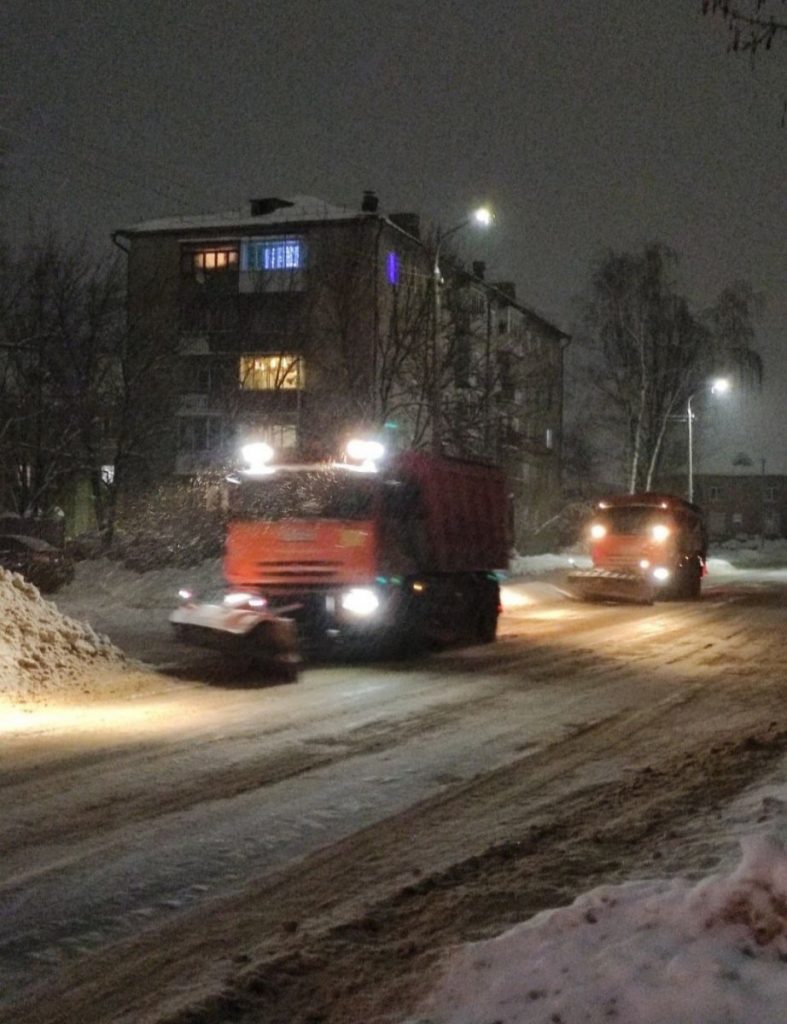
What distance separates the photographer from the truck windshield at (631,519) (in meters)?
33.1

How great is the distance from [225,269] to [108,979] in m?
45.1

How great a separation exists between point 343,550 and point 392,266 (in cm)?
2945

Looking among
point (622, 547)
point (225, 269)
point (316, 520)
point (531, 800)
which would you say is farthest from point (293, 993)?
point (225, 269)

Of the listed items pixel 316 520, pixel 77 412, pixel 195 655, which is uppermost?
pixel 77 412

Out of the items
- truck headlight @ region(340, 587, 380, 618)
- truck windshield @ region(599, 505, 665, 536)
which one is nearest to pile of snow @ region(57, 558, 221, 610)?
truck headlight @ region(340, 587, 380, 618)

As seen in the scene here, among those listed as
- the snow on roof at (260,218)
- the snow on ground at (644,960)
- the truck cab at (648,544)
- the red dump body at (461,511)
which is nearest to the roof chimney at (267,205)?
the snow on roof at (260,218)

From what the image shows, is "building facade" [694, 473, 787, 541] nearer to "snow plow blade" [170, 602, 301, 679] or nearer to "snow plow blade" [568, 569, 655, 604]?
"snow plow blade" [568, 569, 655, 604]

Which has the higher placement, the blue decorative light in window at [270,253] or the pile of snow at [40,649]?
the blue decorative light in window at [270,253]

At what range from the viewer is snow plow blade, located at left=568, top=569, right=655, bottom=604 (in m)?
31.3

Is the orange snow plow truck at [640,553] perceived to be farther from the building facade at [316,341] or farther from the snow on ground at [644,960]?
the snow on ground at [644,960]

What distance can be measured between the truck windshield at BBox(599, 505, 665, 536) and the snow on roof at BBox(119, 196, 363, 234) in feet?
65.1

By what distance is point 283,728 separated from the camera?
1207cm

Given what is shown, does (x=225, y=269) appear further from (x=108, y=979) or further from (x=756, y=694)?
(x=108, y=979)

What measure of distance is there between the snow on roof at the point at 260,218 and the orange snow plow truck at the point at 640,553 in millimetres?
19873
